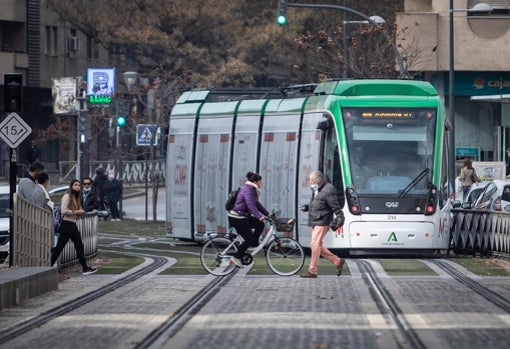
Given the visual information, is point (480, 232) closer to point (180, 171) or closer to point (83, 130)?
point (180, 171)

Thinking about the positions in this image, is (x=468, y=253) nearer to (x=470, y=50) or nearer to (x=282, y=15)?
(x=282, y=15)

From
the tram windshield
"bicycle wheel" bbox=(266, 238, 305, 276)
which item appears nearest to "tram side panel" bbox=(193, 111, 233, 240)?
the tram windshield

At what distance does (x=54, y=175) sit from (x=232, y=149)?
136 feet

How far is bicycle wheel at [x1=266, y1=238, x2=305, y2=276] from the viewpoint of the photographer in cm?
2492

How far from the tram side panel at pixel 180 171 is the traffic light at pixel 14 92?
466 inches

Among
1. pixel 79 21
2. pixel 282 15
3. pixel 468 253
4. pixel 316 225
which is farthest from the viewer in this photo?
pixel 79 21

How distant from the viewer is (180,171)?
1411 inches

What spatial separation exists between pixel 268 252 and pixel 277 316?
8.05 metres

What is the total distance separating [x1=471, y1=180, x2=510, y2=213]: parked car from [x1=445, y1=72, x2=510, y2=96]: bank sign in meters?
19.3

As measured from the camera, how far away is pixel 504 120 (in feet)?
170

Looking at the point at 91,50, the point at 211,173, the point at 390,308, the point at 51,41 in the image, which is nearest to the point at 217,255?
the point at 390,308

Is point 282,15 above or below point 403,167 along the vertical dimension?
above

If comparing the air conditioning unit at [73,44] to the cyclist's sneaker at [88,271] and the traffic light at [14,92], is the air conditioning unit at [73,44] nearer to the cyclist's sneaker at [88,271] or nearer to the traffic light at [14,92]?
the cyclist's sneaker at [88,271]

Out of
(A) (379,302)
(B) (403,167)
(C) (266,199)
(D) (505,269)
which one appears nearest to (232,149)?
(C) (266,199)
